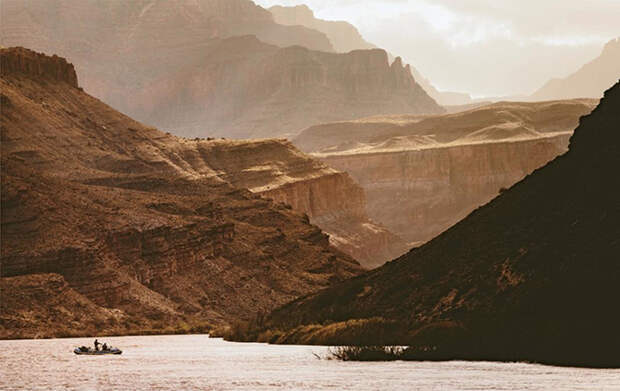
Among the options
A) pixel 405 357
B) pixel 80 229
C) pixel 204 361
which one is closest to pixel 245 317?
pixel 80 229

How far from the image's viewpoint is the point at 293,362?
323 feet

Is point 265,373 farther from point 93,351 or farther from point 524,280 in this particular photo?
point 93,351

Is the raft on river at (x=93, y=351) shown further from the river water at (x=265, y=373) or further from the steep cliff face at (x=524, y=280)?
the steep cliff face at (x=524, y=280)

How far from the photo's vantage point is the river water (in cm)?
7519

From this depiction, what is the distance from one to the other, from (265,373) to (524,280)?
62.7ft

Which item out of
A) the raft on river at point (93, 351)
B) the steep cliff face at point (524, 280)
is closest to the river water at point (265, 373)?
the raft on river at point (93, 351)

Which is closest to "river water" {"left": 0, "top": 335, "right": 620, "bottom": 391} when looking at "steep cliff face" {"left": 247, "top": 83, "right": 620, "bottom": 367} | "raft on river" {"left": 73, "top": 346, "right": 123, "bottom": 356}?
"raft on river" {"left": 73, "top": 346, "right": 123, "bottom": 356}

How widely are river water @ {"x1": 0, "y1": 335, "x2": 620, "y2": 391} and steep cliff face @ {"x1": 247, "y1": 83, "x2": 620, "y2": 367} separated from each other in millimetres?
2268

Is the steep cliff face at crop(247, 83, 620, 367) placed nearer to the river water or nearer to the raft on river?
the river water

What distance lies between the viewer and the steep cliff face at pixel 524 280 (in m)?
84.6

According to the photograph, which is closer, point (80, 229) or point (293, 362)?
point (293, 362)

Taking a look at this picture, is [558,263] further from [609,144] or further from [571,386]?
[571,386]

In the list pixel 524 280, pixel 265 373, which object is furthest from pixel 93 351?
pixel 524 280

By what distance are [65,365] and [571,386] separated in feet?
155
